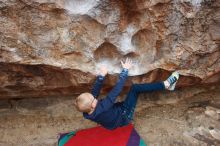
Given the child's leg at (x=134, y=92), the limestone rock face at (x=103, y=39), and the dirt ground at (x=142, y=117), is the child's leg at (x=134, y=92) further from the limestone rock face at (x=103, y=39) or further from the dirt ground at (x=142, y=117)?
the dirt ground at (x=142, y=117)

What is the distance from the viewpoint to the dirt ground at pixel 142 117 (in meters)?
2.83

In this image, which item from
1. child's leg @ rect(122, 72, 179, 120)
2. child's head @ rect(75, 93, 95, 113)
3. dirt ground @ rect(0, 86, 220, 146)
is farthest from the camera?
dirt ground @ rect(0, 86, 220, 146)

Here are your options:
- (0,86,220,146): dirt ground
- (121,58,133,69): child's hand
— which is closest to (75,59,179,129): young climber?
(121,58,133,69): child's hand

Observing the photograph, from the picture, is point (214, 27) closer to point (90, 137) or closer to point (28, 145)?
point (90, 137)

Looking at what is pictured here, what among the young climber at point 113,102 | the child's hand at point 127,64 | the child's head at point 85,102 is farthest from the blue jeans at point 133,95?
the child's head at point 85,102

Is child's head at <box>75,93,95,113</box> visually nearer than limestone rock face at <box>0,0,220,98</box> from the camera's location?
No

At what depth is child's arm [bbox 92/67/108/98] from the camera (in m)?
2.47

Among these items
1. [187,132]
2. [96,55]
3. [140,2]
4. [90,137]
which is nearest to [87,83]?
[96,55]

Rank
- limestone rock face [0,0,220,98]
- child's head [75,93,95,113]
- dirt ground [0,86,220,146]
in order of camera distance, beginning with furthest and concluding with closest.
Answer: dirt ground [0,86,220,146] → child's head [75,93,95,113] → limestone rock face [0,0,220,98]

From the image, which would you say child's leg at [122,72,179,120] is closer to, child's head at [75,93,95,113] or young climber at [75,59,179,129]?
→ young climber at [75,59,179,129]

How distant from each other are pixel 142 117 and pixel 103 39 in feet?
2.69

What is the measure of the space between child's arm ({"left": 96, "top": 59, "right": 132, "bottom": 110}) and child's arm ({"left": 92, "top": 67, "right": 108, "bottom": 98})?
0.10 meters

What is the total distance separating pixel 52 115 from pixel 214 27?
139 cm

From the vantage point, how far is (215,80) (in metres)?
2.70
